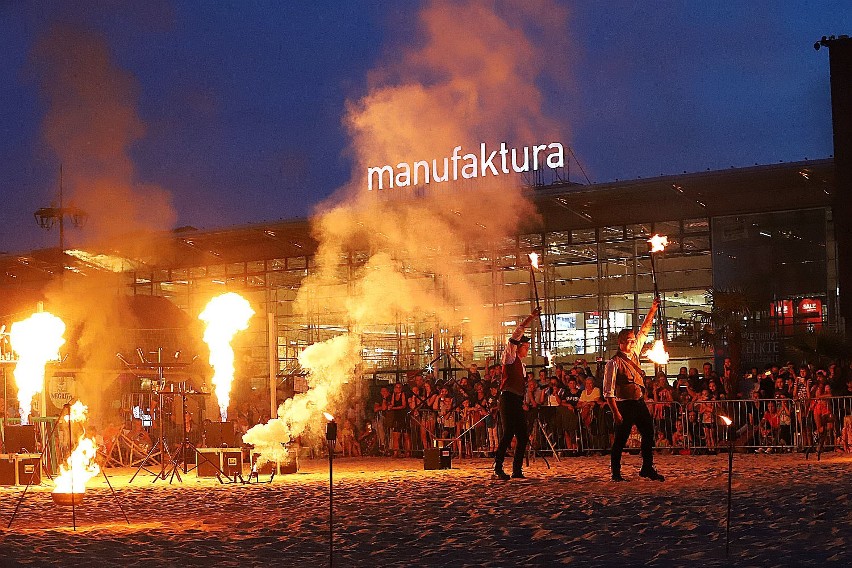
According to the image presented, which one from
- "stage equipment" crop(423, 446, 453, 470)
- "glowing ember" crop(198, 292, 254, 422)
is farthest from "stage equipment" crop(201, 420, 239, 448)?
"stage equipment" crop(423, 446, 453, 470)

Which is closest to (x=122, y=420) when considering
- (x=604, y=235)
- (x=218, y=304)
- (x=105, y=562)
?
(x=218, y=304)

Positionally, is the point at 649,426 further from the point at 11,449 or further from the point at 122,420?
the point at 122,420

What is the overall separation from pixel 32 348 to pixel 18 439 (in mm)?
2558

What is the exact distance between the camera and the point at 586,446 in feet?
71.4

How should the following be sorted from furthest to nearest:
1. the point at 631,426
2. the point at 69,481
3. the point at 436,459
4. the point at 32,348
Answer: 1. the point at 32,348
2. the point at 436,459
3. the point at 69,481
4. the point at 631,426

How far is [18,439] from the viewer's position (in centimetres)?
1786

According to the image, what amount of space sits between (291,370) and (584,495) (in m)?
20.1

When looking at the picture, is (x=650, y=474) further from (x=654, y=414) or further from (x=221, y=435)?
(x=654, y=414)

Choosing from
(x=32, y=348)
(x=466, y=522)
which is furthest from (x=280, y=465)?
(x=466, y=522)

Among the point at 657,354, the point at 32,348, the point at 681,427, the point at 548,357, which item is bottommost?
the point at 681,427

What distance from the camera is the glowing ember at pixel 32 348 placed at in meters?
20.0

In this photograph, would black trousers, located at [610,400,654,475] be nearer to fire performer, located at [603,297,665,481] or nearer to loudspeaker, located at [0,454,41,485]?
fire performer, located at [603,297,665,481]

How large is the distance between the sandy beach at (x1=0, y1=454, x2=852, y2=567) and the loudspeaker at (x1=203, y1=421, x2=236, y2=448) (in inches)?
79.6

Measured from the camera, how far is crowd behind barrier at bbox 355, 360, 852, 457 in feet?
64.0
